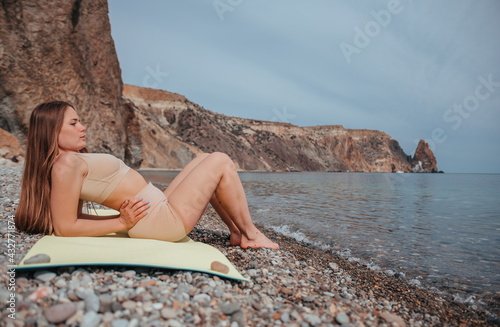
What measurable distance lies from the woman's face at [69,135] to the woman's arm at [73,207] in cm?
14

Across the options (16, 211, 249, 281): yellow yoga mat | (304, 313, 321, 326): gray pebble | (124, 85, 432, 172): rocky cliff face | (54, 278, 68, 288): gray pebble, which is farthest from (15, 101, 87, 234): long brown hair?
(124, 85, 432, 172): rocky cliff face

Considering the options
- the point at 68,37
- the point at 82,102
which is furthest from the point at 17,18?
the point at 82,102

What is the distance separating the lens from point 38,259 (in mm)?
2438

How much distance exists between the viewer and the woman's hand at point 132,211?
3004mm

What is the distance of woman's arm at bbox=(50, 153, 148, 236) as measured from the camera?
2715 millimetres

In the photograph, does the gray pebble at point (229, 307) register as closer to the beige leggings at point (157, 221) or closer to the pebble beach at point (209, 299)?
the pebble beach at point (209, 299)

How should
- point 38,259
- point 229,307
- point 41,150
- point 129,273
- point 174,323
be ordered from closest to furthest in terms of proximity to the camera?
1. point 174,323
2. point 229,307
3. point 38,259
4. point 129,273
5. point 41,150

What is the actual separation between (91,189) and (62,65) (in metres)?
20.8

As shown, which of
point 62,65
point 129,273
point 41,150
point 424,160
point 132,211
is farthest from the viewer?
point 424,160

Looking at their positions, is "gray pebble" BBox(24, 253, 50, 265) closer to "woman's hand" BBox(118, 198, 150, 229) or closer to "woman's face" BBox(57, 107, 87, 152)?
"woman's hand" BBox(118, 198, 150, 229)

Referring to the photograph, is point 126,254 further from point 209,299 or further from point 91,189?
point 209,299

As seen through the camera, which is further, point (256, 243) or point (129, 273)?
point (256, 243)

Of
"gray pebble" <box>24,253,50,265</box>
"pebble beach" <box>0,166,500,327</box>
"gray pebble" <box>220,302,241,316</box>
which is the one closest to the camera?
Answer: "pebble beach" <box>0,166,500,327</box>

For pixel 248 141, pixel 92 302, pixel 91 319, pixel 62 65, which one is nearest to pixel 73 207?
pixel 92 302
